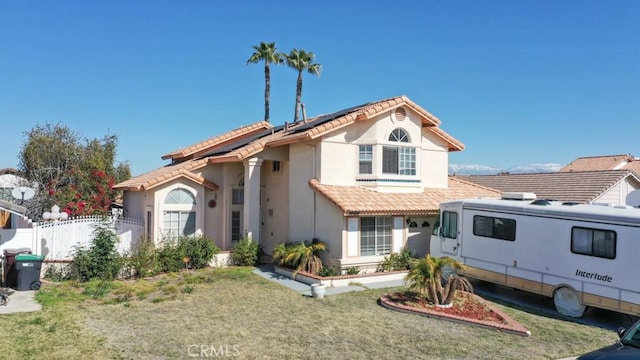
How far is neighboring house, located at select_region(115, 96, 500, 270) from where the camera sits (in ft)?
55.7

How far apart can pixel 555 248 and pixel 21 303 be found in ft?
48.2

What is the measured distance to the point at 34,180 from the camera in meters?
28.9

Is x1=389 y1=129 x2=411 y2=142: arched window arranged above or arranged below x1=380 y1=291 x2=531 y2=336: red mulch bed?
above

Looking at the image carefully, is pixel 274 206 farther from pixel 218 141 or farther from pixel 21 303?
pixel 21 303

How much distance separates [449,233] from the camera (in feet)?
51.5

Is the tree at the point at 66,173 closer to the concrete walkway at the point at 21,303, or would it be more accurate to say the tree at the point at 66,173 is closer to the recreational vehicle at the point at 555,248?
the concrete walkway at the point at 21,303

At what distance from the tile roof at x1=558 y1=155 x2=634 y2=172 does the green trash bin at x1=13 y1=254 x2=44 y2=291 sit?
143ft

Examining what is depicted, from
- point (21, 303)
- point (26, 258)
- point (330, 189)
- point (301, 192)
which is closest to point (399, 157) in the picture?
point (330, 189)

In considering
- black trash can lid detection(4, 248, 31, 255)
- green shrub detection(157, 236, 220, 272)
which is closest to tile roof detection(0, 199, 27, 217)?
black trash can lid detection(4, 248, 31, 255)

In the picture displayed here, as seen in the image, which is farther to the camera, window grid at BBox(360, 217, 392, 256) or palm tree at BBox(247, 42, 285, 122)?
palm tree at BBox(247, 42, 285, 122)

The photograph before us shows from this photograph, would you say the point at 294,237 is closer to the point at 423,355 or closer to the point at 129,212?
the point at 129,212

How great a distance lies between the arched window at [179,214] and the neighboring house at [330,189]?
0.04 m

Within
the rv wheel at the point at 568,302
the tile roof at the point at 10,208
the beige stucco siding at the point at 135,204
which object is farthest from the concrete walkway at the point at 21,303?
the rv wheel at the point at 568,302

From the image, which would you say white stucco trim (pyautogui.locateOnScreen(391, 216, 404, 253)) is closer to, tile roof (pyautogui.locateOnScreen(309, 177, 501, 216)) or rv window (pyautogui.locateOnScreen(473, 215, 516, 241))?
tile roof (pyautogui.locateOnScreen(309, 177, 501, 216))
